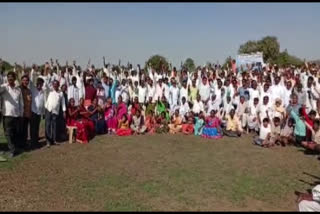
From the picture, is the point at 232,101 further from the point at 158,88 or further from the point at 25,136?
the point at 25,136

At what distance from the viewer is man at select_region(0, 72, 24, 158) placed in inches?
395

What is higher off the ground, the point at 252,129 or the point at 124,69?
the point at 124,69

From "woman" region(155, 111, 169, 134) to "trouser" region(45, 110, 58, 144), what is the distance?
3.92m

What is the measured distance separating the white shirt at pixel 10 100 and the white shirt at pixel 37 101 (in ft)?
3.32

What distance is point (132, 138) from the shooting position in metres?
13.2

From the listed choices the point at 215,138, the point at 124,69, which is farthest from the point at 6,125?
the point at 124,69

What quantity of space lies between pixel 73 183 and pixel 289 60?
105ft

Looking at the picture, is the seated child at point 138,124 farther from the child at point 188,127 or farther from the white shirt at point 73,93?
the white shirt at point 73,93

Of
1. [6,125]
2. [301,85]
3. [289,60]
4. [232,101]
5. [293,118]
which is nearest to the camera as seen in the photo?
[6,125]

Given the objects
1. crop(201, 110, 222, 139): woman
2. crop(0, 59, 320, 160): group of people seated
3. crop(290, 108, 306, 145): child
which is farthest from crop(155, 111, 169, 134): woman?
crop(290, 108, 306, 145): child

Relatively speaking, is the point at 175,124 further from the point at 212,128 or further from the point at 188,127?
the point at 212,128

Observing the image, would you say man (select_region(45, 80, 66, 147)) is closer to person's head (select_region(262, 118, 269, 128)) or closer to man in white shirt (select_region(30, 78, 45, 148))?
man in white shirt (select_region(30, 78, 45, 148))

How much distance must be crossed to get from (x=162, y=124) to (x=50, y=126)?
439 cm

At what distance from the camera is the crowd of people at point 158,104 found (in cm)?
1147
